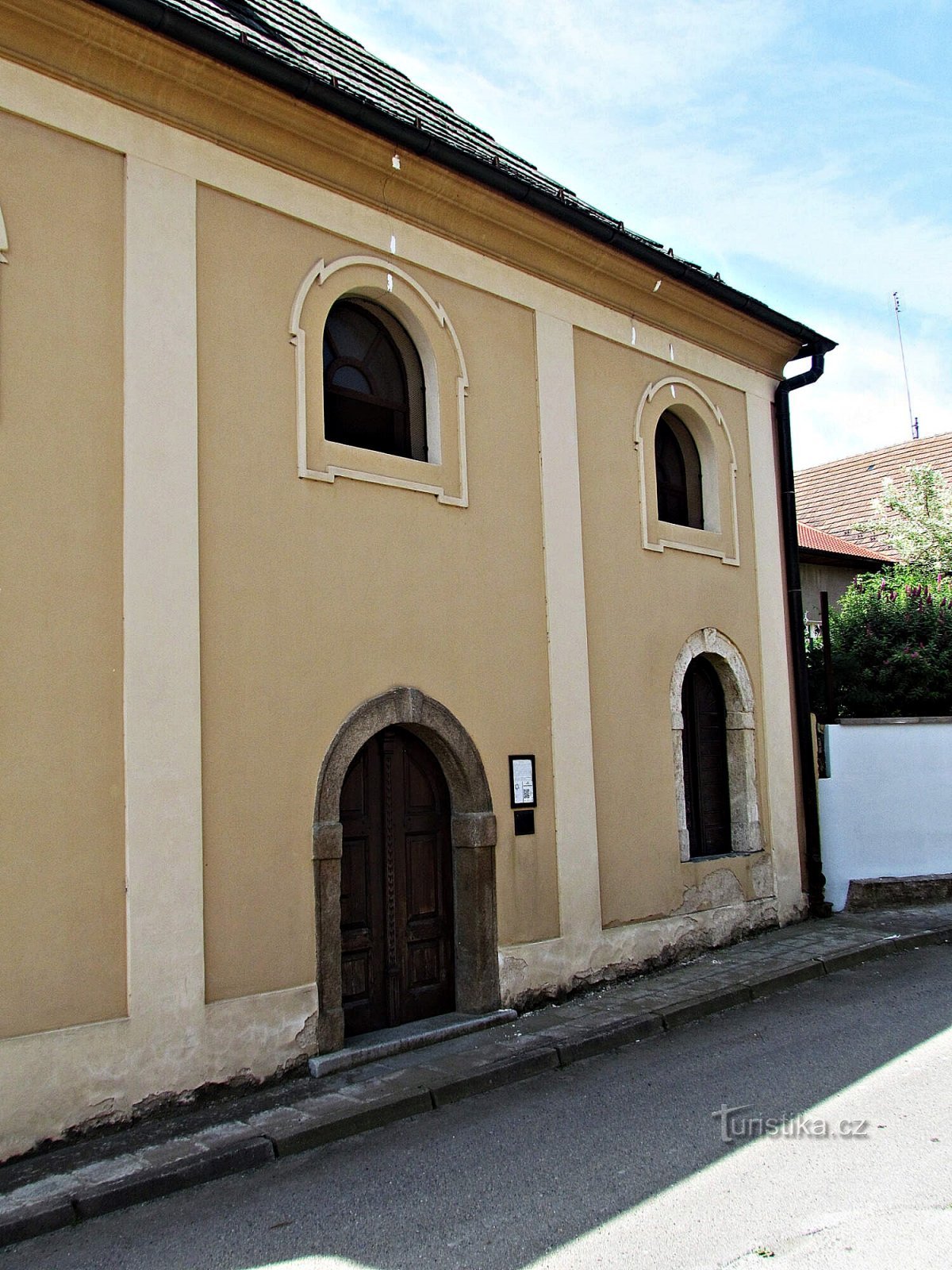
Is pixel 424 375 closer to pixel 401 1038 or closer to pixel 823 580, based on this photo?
pixel 401 1038

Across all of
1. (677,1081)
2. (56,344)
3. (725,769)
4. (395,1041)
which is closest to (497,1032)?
(395,1041)

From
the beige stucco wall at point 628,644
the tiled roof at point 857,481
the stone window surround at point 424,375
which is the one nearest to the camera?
the stone window surround at point 424,375

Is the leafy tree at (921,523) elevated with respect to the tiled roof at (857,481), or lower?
lower

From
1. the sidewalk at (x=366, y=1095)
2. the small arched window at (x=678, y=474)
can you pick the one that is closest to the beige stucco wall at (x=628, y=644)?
the small arched window at (x=678, y=474)

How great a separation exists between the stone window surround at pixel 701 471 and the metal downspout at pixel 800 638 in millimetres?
958

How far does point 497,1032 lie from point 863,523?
15728 millimetres

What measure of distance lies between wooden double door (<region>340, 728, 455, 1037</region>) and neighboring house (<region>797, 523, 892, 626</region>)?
9.64 m

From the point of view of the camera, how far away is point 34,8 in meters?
5.79

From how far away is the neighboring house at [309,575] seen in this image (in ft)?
18.6

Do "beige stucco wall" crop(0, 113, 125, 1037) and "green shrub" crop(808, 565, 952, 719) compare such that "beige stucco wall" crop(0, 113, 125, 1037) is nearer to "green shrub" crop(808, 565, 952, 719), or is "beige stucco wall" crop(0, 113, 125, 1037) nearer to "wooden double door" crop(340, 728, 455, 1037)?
"wooden double door" crop(340, 728, 455, 1037)

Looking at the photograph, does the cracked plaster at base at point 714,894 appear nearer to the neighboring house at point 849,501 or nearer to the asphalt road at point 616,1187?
the asphalt road at point 616,1187

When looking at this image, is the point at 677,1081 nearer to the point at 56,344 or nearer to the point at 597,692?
the point at 597,692

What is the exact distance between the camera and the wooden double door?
275 inches

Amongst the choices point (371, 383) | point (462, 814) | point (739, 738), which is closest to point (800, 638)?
point (739, 738)
